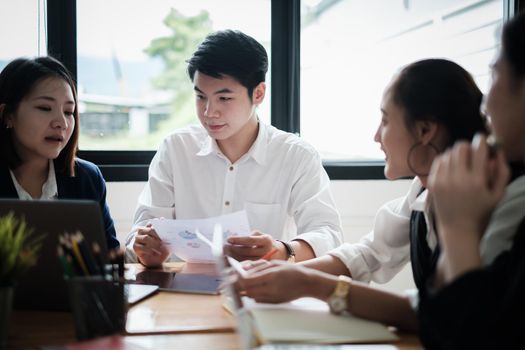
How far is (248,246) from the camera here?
1726mm

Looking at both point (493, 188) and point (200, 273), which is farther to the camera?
point (200, 273)

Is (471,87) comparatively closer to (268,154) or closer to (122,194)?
(268,154)

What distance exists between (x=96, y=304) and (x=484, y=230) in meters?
0.71

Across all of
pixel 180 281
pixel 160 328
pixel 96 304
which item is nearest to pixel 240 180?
pixel 180 281

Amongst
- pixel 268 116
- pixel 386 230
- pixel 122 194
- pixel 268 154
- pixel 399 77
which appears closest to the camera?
pixel 399 77

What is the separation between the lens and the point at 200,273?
5.74ft

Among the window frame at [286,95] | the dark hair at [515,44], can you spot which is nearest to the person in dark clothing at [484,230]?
the dark hair at [515,44]

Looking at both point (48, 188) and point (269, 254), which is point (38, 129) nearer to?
point (48, 188)

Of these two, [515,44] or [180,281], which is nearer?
[515,44]

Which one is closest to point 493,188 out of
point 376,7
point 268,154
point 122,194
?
point 268,154

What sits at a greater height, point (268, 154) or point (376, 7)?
point (376, 7)

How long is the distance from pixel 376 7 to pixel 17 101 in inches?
80.4

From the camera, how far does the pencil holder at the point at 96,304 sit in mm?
1069

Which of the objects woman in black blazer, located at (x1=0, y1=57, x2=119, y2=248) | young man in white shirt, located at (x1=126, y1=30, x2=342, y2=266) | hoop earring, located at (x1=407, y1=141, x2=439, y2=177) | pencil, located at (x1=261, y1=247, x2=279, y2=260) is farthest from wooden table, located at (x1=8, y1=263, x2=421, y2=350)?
young man in white shirt, located at (x1=126, y1=30, x2=342, y2=266)
